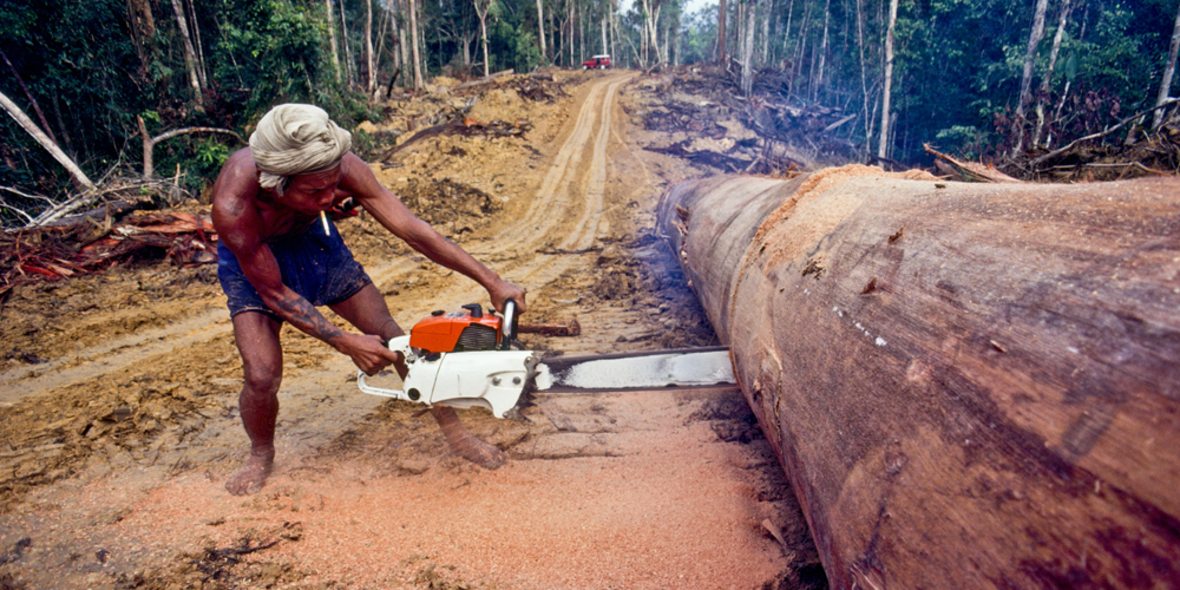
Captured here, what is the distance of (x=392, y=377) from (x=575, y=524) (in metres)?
1.91

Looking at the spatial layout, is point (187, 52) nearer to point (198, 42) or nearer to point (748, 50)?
point (198, 42)

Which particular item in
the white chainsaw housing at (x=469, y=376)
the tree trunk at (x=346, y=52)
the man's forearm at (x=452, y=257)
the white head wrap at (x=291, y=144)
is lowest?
the white chainsaw housing at (x=469, y=376)

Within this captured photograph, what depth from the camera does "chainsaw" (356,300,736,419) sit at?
2.31 metres

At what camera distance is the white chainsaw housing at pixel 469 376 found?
7.56 feet

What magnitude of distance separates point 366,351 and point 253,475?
2.88 feet

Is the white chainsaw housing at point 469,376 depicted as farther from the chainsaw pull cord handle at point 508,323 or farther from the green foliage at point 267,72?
the green foliage at point 267,72

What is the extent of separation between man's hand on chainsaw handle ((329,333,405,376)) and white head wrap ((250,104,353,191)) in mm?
682

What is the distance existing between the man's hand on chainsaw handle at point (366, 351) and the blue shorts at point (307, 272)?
426mm

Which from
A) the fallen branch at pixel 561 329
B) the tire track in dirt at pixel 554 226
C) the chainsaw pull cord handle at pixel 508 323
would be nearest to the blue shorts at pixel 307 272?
the chainsaw pull cord handle at pixel 508 323

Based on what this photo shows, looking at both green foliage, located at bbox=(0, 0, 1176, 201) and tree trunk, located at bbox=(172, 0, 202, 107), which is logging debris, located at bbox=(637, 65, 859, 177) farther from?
tree trunk, located at bbox=(172, 0, 202, 107)

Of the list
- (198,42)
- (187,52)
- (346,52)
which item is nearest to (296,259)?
(187,52)

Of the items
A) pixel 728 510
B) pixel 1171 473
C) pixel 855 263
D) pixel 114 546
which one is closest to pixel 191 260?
pixel 114 546

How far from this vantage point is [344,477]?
252cm

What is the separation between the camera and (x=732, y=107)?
18.5 metres
